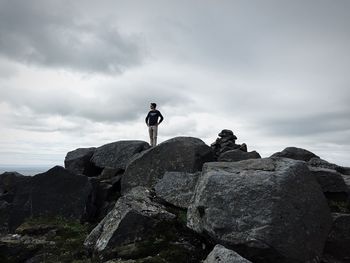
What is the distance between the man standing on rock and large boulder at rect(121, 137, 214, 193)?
20.6 feet

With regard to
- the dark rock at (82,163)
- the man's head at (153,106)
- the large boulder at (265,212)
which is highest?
the man's head at (153,106)

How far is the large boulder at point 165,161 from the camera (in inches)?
1123

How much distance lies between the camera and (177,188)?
75.7ft

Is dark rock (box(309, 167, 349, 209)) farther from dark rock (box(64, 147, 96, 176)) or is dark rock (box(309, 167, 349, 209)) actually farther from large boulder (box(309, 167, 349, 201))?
dark rock (box(64, 147, 96, 176))

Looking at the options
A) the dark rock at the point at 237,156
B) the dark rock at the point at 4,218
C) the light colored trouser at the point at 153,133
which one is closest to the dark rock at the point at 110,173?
the light colored trouser at the point at 153,133

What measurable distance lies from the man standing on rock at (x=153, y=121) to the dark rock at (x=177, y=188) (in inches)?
466

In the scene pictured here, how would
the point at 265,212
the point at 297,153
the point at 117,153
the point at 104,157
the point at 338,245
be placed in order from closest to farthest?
the point at 265,212 → the point at 338,245 → the point at 297,153 → the point at 117,153 → the point at 104,157

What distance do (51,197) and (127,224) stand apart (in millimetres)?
9535

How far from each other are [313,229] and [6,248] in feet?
53.1

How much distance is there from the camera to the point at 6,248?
814 inches

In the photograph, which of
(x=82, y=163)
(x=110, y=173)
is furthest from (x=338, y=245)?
(x=82, y=163)

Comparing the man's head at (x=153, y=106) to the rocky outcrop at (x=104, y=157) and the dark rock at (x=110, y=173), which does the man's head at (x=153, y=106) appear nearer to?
the rocky outcrop at (x=104, y=157)

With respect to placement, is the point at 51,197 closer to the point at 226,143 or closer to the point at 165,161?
the point at 165,161

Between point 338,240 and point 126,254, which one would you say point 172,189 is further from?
point 338,240
